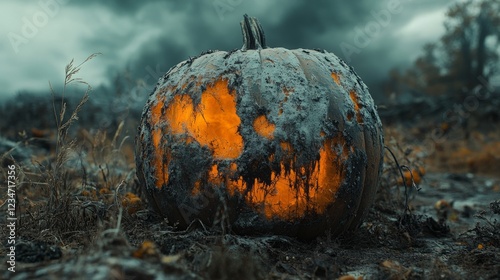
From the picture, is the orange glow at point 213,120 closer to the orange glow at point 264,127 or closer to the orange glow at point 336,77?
the orange glow at point 264,127

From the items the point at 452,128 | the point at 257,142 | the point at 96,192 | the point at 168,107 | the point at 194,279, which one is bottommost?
the point at 194,279

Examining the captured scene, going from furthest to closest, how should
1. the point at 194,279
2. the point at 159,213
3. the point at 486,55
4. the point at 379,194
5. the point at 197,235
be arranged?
the point at 486,55
the point at 379,194
the point at 159,213
the point at 197,235
the point at 194,279

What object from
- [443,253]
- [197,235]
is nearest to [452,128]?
[443,253]

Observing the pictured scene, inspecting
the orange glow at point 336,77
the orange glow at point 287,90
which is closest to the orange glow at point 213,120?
the orange glow at point 287,90

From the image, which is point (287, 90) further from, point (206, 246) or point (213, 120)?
point (206, 246)

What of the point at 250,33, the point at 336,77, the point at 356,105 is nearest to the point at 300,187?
the point at 356,105

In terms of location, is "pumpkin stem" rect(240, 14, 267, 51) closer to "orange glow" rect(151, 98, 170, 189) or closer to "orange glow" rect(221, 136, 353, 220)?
"orange glow" rect(151, 98, 170, 189)

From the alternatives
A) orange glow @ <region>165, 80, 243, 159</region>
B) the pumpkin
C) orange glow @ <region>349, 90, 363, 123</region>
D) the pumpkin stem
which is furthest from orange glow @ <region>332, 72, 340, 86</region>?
orange glow @ <region>165, 80, 243, 159</region>

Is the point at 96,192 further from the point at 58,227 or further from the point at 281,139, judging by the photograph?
the point at 281,139
